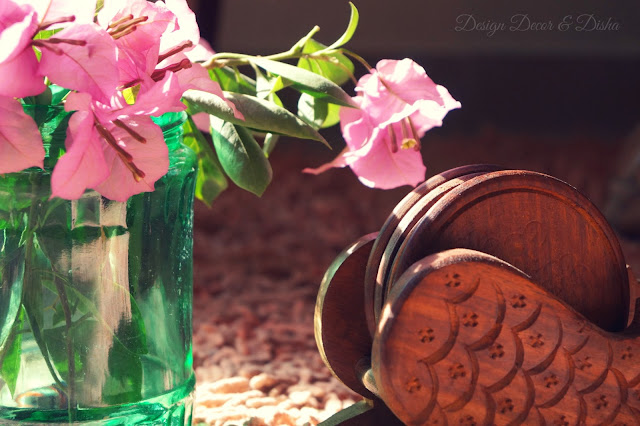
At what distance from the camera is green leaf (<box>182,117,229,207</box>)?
63cm

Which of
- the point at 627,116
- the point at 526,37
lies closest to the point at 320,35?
the point at 526,37

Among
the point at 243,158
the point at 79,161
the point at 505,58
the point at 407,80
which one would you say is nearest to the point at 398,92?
the point at 407,80

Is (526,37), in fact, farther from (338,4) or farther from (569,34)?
(338,4)

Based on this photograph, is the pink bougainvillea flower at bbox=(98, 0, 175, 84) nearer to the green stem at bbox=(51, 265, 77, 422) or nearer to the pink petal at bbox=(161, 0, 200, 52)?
the pink petal at bbox=(161, 0, 200, 52)

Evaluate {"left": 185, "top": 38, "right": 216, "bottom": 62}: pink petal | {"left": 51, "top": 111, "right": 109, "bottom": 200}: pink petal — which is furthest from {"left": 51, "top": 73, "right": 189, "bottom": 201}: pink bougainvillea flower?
{"left": 185, "top": 38, "right": 216, "bottom": 62}: pink petal

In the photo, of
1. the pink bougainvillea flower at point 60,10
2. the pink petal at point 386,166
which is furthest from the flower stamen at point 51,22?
the pink petal at point 386,166

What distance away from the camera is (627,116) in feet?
10.6

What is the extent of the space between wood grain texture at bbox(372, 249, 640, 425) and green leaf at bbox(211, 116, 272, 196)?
13 cm

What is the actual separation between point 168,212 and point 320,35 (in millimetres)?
2365

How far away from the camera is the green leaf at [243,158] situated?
0.54 meters

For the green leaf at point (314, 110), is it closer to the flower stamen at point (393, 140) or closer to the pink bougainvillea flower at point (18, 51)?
the flower stamen at point (393, 140)

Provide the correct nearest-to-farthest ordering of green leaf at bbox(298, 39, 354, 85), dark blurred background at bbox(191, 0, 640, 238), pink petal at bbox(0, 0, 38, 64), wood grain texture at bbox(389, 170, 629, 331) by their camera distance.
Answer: pink petal at bbox(0, 0, 38, 64) → wood grain texture at bbox(389, 170, 629, 331) → green leaf at bbox(298, 39, 354, 85) → dark blurred background at bbox(191, 0, 640, 238)

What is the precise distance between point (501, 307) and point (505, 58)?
2.87 m

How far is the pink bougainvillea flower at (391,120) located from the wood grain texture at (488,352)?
10 cm
